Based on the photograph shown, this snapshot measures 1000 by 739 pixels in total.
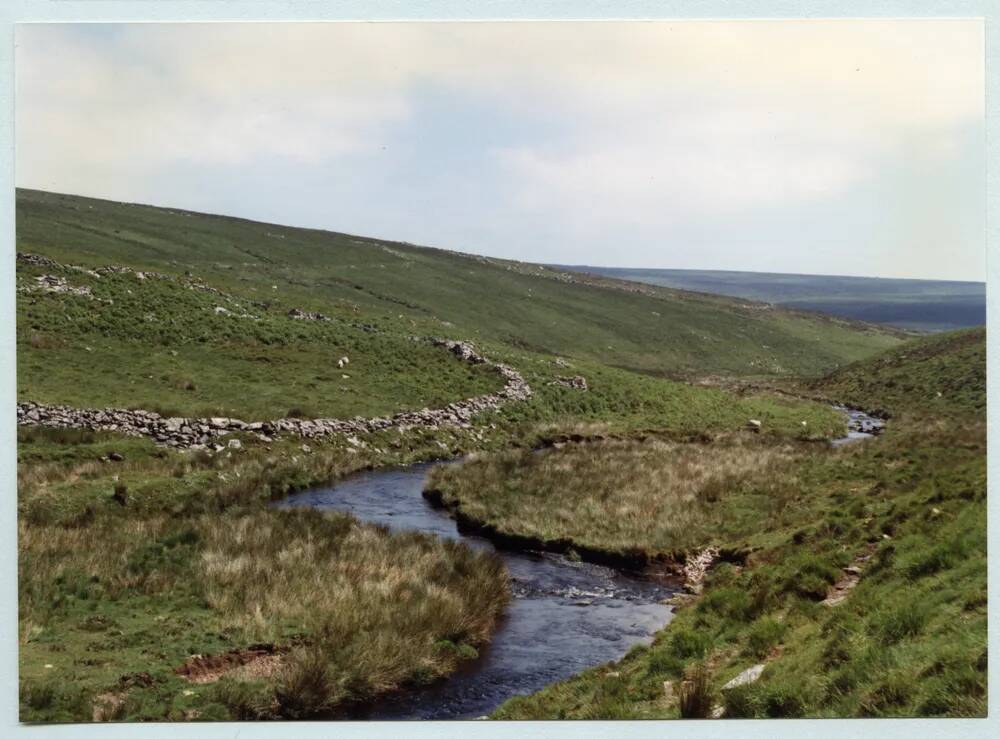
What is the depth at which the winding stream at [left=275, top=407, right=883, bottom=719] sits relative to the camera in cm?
1068

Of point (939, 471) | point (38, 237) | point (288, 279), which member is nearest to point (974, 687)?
point (939, 471)

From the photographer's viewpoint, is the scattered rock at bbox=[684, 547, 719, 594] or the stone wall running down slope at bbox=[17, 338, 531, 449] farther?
the stone wall running down slope at bbox=[17, 338, 531, 449]

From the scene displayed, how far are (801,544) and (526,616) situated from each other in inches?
229

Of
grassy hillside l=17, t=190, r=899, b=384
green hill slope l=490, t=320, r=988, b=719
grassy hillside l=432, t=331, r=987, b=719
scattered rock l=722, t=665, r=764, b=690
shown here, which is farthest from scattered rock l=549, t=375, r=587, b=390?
scattered rock l=722, t=665, r=764, b=690

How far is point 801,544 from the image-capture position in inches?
572

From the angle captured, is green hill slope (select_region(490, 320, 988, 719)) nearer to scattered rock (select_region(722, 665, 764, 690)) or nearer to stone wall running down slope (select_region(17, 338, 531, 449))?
scattered rock (select_region(722, 665, 764, 690))

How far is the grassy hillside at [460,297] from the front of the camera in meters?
32.0

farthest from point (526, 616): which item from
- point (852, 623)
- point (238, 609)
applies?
point (852, 623)

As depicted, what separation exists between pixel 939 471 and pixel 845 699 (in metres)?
8.09

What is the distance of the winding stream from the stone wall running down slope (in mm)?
1906

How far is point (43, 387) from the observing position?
14.9m

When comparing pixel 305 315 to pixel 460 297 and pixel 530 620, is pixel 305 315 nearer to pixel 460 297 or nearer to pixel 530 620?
pixel 460 297

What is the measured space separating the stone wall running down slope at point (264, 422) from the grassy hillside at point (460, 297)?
461 centimetres

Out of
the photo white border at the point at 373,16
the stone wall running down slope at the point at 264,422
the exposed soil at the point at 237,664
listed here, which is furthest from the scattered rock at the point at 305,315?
the exposed soil at the point at 237,664
